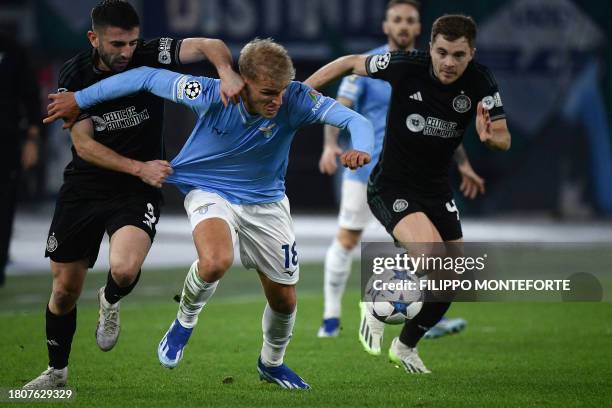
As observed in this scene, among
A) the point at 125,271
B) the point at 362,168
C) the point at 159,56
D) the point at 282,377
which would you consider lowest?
the point at 282,377

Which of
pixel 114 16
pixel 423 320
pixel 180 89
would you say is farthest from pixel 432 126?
pixel 114 16

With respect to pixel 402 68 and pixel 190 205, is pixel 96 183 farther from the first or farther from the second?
pixel 402 68

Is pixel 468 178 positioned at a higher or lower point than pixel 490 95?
Result: lower

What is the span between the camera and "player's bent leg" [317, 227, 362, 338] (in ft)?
32.8

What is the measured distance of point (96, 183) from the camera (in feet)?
23.3

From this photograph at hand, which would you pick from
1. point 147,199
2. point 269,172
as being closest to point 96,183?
point 147,199

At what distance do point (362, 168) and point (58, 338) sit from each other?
379 cm

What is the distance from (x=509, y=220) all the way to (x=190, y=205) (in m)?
17.8

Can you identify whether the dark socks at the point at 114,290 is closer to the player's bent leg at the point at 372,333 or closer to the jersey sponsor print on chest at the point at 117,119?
the jersey sponsor print on chest at the point at 117,119

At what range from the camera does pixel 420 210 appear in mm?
7906

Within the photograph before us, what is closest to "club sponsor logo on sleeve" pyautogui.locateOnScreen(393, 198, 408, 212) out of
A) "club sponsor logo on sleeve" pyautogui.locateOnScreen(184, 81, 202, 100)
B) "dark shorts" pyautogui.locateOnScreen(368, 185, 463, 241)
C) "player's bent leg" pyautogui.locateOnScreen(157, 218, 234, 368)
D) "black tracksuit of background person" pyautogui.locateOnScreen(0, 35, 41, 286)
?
"dark shorts" pyautogui.locateOnScreen(368, 185, 463, 241)

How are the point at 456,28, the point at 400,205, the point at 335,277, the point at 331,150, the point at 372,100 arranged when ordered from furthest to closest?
the point at 335,277, the point at 372,100, the point at 331,150, the point at 400,205, the point at 456,28

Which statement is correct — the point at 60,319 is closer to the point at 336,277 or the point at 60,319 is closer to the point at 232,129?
the point at 232,129

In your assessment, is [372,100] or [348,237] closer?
[372,100]
